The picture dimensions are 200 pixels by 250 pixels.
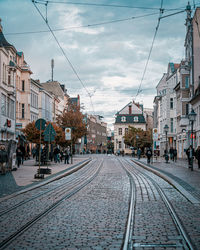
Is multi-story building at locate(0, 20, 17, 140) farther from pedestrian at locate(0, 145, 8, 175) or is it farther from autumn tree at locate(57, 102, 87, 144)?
pedestrian at locate(0, 145, 8, 175)

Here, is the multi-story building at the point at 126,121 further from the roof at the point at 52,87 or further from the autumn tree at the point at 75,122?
the autumn tree at the point at 75,122

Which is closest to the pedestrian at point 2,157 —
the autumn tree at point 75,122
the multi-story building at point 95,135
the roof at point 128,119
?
the autumn tree at point 75,122

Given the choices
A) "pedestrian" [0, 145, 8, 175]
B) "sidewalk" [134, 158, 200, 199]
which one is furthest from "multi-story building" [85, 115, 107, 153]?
"pedestrian" [0, 145, 8, 175]

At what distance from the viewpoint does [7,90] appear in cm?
4328

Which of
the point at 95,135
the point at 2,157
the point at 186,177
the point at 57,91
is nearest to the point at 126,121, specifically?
the point at 57,91

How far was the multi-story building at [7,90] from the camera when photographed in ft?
135

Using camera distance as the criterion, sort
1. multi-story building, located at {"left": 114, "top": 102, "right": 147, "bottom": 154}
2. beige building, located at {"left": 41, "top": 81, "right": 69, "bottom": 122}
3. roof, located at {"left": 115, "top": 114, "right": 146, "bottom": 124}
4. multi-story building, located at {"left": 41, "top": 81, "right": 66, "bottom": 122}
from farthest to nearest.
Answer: roof, located at {"left": 115, "top": 114, "right": 146, "bottom": 124} → multi-story building, located at {"left": 114, "top": 102, "right": 147, "bottom": 154} → multi-story building, located at {"left": 41, "top": 81, "right": 66, "bottom": 122} → beige building, located at {"left": 41, "top": 81, "right": 69, "bottom": 122}

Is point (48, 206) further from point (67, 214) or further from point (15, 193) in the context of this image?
point (15, 193)

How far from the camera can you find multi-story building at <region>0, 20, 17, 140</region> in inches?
1625

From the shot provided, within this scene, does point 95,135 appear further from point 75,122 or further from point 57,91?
point 75,122

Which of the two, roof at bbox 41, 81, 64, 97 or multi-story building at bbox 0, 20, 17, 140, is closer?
multi-story building at bbox 0, 20, 17, 140

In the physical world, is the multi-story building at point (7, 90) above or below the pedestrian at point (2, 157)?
above

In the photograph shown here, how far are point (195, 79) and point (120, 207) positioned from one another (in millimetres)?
41023

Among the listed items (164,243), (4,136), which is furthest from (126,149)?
(164,243)
